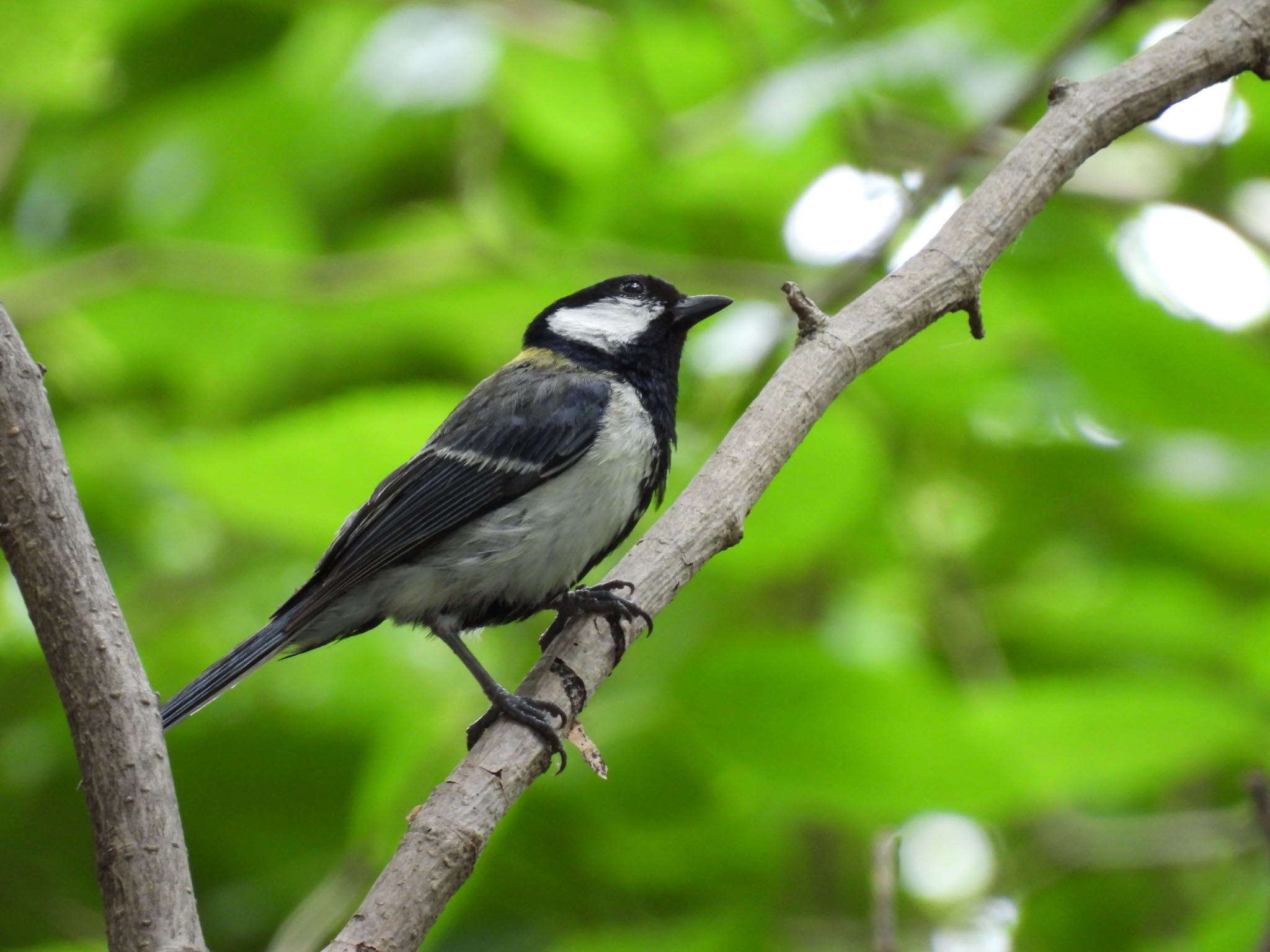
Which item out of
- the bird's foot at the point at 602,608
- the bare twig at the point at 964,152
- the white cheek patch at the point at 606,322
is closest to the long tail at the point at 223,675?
the bird's foot at the point at 602,608

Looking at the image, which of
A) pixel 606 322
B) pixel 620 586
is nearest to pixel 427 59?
pixel 606 322

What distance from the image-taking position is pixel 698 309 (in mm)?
2996

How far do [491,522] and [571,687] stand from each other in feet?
2.68

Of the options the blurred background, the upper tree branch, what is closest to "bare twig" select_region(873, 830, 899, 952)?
the blurred background

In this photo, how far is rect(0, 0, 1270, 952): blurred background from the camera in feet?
7.91

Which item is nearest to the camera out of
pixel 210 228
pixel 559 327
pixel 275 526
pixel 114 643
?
pixel 114 643

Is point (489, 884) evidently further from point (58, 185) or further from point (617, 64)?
point (58, 185)

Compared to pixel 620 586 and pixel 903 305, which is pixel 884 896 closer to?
pixel 620 586

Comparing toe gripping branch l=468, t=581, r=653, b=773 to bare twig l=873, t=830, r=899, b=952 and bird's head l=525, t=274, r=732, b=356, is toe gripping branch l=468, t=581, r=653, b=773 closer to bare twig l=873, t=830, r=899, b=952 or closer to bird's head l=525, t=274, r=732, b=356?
bare twig l=873, t=830, r=899, b=952

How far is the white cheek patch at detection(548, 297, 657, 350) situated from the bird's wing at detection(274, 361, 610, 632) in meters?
0.23

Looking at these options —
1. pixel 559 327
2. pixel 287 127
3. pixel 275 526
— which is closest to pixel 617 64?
pixel 559 327

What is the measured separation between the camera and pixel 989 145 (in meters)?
2.67

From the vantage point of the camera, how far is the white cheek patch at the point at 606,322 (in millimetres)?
3090

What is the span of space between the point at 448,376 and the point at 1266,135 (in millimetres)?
2056
